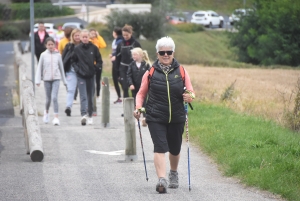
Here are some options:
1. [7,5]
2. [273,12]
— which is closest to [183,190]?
[273,12]

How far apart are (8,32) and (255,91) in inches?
2030

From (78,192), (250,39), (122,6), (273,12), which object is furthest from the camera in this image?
(122,6)

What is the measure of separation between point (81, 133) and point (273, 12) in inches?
1334

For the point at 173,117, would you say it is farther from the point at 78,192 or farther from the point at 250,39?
the point at 250,39

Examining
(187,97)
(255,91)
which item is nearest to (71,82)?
(255,91)

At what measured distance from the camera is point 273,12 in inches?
1854

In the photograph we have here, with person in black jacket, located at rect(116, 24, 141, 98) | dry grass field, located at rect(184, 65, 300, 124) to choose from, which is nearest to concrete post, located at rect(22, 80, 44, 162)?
Result: person in black jacket, located at rect(116, 24, 141, 98)

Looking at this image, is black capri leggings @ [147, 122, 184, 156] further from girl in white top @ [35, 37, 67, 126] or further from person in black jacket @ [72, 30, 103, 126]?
girl in white top @ [35, 37, 67, 126]

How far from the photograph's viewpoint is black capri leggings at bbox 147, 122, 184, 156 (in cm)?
913

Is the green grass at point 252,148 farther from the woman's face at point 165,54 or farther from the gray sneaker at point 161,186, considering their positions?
the woman's face at point 165,54

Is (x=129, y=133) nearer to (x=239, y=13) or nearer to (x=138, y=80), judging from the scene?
(x=138, y=80)

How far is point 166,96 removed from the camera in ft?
29.8

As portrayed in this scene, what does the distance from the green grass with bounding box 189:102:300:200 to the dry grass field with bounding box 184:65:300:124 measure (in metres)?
1.26

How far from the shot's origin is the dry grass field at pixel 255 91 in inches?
725
